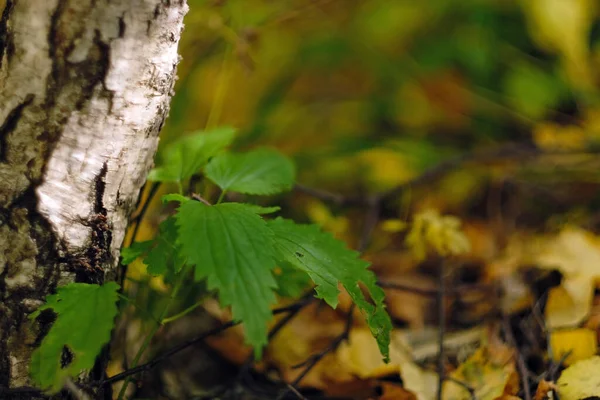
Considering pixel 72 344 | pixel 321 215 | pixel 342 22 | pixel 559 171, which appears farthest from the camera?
pixel 342 22

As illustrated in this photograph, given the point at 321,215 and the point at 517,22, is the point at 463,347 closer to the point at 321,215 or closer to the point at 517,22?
the point at 321,215

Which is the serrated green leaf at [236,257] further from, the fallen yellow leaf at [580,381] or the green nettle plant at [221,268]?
the fallen yellow leaf at [580,381]

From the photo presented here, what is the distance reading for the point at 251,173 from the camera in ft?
3.11

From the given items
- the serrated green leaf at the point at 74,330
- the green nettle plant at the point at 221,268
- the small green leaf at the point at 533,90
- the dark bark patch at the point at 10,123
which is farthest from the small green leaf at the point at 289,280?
the small green leaf at the point at 533,90

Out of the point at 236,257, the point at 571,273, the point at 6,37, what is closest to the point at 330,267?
the point at 236,257

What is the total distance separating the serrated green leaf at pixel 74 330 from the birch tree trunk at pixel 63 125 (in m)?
0.07

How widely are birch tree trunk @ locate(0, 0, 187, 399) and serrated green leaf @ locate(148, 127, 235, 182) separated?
3.9 inches

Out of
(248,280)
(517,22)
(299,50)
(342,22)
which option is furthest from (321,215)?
(517,22)

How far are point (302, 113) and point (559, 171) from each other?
996 mm

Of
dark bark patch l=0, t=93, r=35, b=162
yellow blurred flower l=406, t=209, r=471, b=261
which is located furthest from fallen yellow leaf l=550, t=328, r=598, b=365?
dark bark patch l=0, t=93, r=35, b=162

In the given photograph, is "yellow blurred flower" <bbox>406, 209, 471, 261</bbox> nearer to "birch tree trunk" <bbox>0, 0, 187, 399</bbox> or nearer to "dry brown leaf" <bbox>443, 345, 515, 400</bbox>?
"dry brown leaf" <bbox>443, 345, 515, 400</bbox>

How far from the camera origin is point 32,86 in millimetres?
709

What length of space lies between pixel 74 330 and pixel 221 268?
212 mm

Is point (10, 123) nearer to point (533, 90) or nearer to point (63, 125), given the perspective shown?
point (63, 125)
